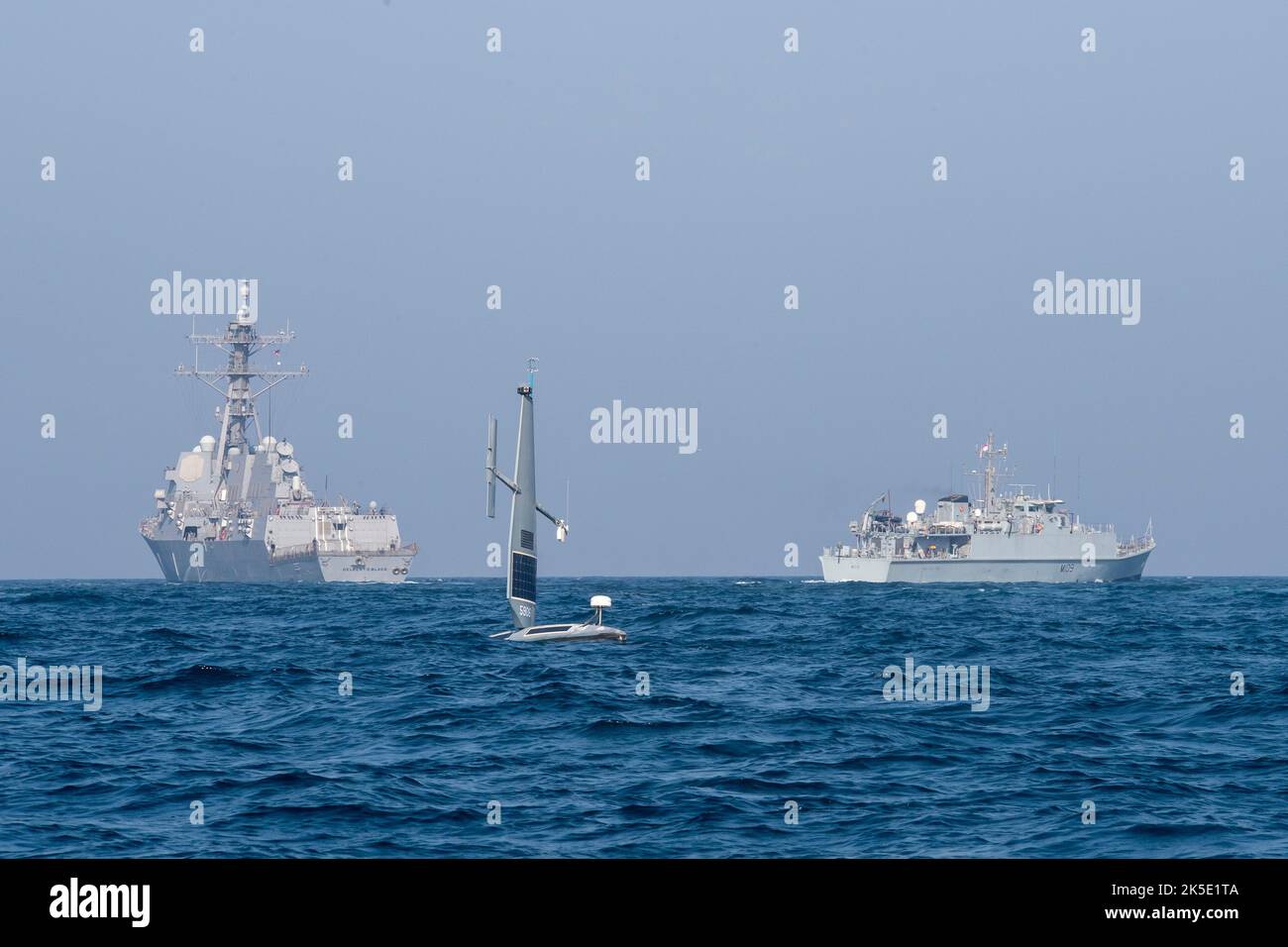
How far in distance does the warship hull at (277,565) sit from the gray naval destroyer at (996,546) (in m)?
49.2

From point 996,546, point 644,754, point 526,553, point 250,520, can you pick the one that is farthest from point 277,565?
point 644,754

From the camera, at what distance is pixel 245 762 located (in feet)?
69.5

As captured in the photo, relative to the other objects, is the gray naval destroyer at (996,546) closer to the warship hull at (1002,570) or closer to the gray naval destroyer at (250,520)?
the warship hull at (1002,570)

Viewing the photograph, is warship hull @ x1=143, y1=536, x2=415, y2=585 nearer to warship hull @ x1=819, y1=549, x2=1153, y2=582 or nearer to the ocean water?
warship hull @ x1=819, y1=549, x2=1153, y2=582

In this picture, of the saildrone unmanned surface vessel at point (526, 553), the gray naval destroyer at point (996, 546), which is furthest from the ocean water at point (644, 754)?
the gray naval destroyer at point (996, 546)

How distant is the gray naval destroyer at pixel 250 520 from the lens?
5896 inches

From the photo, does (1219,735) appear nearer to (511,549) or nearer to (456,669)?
(456,669)

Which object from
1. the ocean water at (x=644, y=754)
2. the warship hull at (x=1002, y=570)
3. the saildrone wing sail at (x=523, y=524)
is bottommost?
the warship hull at (x=1002, y=570)

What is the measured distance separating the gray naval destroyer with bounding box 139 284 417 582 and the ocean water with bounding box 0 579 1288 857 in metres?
106

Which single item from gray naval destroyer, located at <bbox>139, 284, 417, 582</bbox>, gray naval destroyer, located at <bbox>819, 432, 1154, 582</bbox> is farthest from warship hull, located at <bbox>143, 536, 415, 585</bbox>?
gray naval destroyer, located at <bbox>819, 432, 1154, 582</bbox>

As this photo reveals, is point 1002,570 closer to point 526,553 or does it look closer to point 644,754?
point 526,553

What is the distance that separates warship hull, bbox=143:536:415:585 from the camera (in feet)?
487
